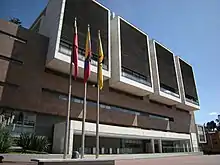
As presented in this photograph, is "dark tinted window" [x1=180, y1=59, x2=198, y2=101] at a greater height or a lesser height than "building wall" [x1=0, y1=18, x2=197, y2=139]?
greater

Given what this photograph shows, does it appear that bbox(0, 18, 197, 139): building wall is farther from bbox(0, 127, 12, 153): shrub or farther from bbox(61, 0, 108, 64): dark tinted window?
bbox(0, 127, 12, 153): shrub

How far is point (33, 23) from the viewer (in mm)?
29266

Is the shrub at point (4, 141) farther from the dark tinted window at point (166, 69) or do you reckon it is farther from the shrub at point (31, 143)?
the dark tinted window at point (166, 69)

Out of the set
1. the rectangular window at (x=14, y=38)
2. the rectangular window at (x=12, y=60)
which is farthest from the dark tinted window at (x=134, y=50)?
the rectangular window at (x=12, y=60)

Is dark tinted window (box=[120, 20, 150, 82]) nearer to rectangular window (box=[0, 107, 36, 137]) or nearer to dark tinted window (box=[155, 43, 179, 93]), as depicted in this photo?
dark tinted window (box=[155, 43, 179, 93])

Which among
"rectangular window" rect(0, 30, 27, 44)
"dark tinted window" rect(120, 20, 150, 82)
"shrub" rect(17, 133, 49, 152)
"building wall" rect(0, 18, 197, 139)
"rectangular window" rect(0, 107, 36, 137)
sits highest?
"dark tinted window" rect(120, 20, 150, 82)

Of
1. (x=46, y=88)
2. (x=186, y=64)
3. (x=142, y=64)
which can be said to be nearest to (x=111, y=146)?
(x=46, y=88)

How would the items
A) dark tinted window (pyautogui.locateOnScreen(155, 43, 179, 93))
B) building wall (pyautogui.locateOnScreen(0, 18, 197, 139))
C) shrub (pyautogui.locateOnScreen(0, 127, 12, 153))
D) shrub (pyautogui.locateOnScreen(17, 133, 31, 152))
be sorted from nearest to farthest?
shrub (pyautogui.locateOnScreen(0, 127, 12, 153))
shrub (pyautogui.locateOnScreen(17, 133, 31, 152))
building wall (pyautogui.locateOnScreen(0, 18, 197, 139))
dark tinted window (pyautogui.locateOnScreen(155, 43, 179, 93))

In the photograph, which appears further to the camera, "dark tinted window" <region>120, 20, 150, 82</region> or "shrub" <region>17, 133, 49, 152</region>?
"dark tinted window" <region>120, 20, 150, 82</region>

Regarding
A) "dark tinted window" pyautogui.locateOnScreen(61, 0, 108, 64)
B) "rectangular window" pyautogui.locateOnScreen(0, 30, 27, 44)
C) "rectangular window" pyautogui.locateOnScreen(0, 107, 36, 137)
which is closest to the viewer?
"rectangular window" pyautogui.locateOnScreen(0, 107, 36, 137)

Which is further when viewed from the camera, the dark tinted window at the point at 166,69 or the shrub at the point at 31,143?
the dark tinted window at the point at 166,69

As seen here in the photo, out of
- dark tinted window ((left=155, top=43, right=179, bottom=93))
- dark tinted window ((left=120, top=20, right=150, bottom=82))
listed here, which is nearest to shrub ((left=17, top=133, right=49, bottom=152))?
dark tinted window ((left=120, top=20, right=150, bottom=82))

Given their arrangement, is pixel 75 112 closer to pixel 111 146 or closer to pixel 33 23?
pixel 111 146

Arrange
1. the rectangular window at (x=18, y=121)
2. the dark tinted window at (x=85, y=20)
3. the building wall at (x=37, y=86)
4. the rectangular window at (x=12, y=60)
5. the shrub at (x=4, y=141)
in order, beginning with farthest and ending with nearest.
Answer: the dark tinted window at (x=85, y=20)
the rectangular window at (x=12, y=60)
the building wall at (x=37, y=86)
the rectangular window at (x=18, y=121)
the shrub at (x=4, y=141)
